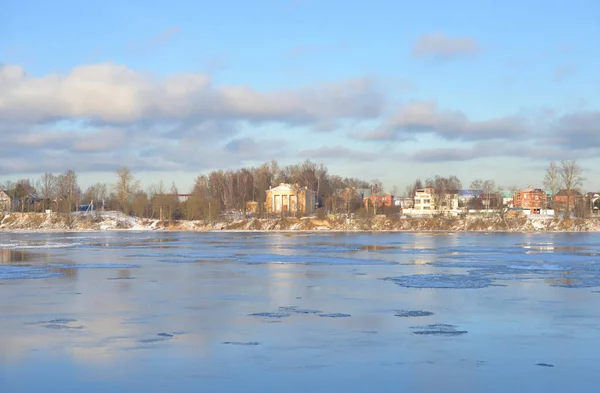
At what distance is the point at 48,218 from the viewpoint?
96.8m

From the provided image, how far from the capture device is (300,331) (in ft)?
41.4

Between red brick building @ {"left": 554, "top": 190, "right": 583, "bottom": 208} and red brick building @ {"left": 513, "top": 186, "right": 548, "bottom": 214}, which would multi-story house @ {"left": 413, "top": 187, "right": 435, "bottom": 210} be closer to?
red brick building @ {"left": 513, "top": 186, "right": 548, "bottom": 214}

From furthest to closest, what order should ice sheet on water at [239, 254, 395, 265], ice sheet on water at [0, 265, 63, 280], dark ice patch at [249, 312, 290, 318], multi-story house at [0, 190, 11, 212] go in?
multi-story house at [0, 190, 11, 212]
ice sheet on water at [239, 254, 395, 265]
ice sheet on water at [0, 265, 63, 280]
dark ice patch at [249, 312, 290, 318]

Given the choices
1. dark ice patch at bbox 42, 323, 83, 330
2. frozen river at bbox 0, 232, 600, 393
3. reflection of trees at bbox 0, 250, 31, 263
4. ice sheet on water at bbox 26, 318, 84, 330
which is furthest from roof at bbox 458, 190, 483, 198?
dark ice patch at bbox 42, 323, 83, 330

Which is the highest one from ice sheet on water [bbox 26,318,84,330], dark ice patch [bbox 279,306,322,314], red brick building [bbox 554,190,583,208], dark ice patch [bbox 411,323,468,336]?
red brick building [bbox 554,190,583,208]

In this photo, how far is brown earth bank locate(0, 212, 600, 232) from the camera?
79000mm

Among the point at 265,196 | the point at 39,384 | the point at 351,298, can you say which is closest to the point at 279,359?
the point at 39,384

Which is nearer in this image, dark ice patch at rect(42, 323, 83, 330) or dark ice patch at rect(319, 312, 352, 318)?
dark ice patch at rect(42, 323, 83, 330)

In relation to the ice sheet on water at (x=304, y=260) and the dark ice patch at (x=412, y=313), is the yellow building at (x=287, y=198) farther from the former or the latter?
the dark ice patch at (x=412, y=313)

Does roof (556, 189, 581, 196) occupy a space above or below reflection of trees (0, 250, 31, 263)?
above

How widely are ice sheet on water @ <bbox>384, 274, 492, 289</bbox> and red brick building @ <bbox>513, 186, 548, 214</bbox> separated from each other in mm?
122913

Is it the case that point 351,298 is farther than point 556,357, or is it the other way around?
point 351,298

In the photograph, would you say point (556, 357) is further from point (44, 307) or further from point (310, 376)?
point (44, 307)

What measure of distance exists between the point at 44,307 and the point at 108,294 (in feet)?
8.76
